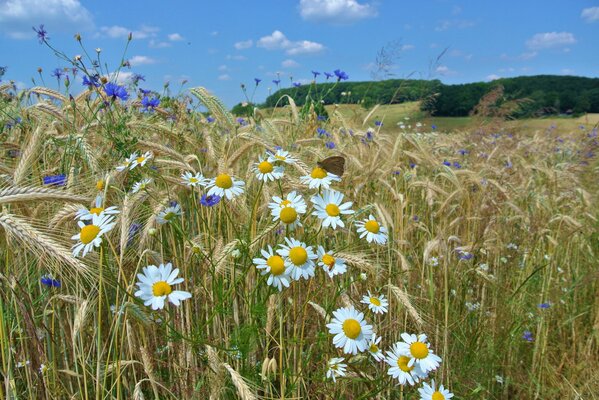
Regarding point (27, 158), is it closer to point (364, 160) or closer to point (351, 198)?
point (351, 198)

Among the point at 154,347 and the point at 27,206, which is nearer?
the point at 27,206

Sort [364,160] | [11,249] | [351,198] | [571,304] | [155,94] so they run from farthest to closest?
[155,94], [364,160], [571,304], [351,198], [11,249]

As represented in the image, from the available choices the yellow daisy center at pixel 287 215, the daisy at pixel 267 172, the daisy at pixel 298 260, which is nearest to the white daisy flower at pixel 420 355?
the daisy at pixel 298 260

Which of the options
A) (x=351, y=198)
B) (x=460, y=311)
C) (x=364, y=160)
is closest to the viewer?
(x=460, y=311)

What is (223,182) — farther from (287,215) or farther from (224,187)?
(287,215)

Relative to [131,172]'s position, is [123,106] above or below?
above

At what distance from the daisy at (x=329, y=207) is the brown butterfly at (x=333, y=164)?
0.10 metres

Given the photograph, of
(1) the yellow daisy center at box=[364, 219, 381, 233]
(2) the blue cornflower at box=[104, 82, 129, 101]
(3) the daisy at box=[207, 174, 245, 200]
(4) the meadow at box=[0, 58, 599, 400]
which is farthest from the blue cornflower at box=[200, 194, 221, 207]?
(2) the blue cornflower at box=[104, 82, 129, 101]

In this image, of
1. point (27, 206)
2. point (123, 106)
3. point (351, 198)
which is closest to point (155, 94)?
point (123, 106)

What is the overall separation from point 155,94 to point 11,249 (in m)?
2.69

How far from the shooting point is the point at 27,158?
71.0 inches

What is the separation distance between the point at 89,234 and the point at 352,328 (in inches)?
33.6

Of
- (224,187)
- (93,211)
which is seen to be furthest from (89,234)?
(224,187)

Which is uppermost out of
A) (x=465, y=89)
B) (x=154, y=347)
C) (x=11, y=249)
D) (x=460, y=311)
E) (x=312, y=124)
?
(x=465, y=89)
